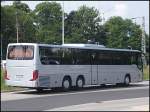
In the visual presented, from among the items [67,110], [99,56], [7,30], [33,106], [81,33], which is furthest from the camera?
[7,30]

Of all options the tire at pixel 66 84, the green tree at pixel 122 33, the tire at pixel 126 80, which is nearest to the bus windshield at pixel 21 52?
the tire at pixel 66 84

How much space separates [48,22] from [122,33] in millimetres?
15855

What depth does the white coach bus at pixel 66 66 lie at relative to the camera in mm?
27656

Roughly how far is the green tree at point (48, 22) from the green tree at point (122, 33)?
9.50 meters

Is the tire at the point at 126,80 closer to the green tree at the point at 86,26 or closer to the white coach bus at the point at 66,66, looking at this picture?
the white coach bus at the point at 66,66

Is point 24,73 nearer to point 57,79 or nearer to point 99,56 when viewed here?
point 57,79

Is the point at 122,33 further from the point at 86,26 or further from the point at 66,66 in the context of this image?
the point at 66,66

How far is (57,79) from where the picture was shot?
2906cm

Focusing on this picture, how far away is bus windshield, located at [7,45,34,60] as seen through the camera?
91.3 ft

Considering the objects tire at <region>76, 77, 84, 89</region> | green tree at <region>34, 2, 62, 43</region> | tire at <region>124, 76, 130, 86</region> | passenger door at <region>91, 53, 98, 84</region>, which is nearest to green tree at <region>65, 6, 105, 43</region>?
green tree at <region>34, 2, 62, 43</region>

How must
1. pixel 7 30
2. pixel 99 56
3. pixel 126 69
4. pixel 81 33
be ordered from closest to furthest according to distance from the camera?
1. pixel 99 56
2. pixel 126 69
3. pixel 81 33
4. pixel 7 30

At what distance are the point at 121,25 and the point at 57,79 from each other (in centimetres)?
6925

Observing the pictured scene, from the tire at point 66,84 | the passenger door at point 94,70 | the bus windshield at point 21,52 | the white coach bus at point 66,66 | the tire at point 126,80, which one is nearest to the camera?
the white coach bus at point 66,66

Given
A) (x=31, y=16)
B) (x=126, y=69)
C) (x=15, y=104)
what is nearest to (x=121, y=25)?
(x=31, y=16)
